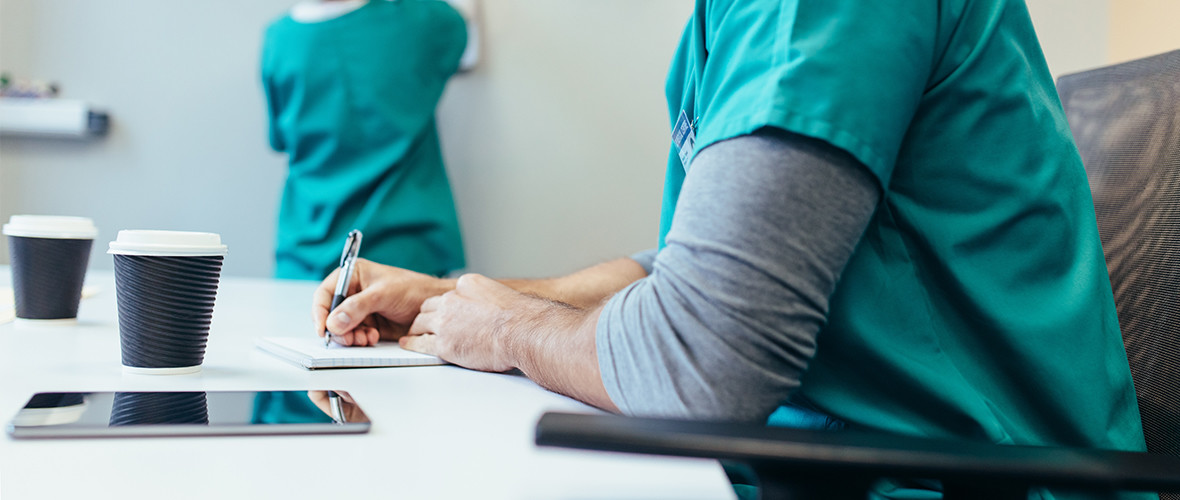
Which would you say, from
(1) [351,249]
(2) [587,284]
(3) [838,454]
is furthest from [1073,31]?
(3) [838,454]

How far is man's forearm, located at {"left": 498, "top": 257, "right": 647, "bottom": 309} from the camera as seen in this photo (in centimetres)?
107

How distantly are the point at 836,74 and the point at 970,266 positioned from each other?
19 cm

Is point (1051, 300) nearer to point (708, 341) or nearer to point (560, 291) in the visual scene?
point (708, 341)

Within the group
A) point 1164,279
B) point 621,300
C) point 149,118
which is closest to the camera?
point 621,300

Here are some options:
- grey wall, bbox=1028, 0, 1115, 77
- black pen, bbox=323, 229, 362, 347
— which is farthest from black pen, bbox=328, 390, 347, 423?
grey wall, bbox=1028, 0, 1115, 77

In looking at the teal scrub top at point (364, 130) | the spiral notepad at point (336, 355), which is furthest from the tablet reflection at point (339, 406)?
the teal scrub top at point (364, 130)

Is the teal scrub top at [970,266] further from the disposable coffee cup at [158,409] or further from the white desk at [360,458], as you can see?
the disposable coffee cup at [158,409]

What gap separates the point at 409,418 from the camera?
1.81 ft

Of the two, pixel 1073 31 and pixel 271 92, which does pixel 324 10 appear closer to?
pixel 271 92

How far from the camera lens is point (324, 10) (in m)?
1.95

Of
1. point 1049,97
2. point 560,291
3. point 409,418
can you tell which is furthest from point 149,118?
point 1049,97

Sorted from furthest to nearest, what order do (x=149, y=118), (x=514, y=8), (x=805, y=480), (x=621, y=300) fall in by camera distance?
(x=149, y=118)
(x=514, y=8)
(x=621, y=300)
(x=805, y=480)

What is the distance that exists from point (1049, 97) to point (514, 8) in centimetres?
184

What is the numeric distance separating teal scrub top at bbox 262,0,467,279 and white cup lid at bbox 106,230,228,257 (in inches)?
53.3
